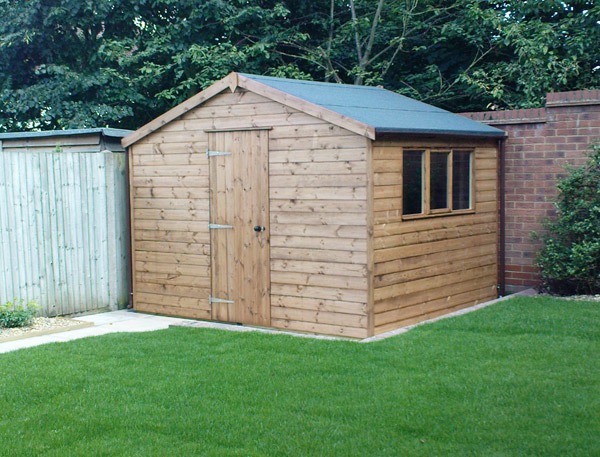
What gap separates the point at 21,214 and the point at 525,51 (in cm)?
847

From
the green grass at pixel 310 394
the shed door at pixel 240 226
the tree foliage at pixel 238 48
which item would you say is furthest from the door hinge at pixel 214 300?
the tree foliage at pixel 238 48

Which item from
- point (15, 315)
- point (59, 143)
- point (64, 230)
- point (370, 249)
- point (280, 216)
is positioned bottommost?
point (15, 315)

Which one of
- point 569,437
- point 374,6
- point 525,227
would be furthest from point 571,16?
point 569,437

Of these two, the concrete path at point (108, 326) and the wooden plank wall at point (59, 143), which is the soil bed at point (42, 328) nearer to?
the concrete path at point (108, 326)

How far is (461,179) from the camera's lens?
9.64 metres

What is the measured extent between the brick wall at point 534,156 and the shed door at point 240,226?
364cm

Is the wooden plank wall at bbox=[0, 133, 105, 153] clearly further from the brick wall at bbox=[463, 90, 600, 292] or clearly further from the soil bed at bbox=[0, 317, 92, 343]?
the brick wall at bbox=[463, 90, 600, 292]

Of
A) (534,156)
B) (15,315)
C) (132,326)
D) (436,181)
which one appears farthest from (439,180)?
(15,315)

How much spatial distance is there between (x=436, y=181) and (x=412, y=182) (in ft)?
1.84

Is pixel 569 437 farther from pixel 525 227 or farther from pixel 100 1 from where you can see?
pixel 100 1

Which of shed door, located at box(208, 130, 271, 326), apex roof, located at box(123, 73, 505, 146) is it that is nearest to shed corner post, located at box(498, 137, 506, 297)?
apex roof, located at box(123, 73, 505, 146)

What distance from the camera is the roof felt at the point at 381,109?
27.2 ft

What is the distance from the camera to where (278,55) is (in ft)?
52.7

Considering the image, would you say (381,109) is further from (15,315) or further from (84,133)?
(15,315)
